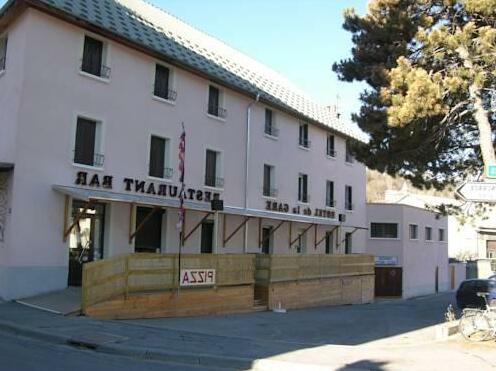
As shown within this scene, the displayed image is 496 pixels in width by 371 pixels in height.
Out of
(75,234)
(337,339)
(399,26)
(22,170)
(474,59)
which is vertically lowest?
(337,339)

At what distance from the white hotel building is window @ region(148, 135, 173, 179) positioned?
51 mm

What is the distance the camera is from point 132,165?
20703 mm

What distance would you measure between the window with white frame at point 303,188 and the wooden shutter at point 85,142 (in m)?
14.1

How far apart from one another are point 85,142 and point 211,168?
22.0ft

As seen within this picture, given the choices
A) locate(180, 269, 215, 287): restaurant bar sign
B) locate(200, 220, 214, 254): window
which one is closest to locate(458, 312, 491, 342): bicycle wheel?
locate(180, 269, 215, 287): restaurant bar sign

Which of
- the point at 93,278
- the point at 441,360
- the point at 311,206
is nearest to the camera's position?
the point at 441,360

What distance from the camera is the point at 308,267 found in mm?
25266

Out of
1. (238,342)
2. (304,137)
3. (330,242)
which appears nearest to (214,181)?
(304,137)

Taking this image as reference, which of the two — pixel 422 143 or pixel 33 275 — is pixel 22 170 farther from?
pixel 422 143

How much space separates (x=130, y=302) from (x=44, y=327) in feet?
10.7

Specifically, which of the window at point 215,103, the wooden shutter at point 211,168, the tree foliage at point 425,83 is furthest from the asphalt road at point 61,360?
the window at point 215,103

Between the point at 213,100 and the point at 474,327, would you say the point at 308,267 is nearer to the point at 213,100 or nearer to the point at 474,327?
the point at 213,100

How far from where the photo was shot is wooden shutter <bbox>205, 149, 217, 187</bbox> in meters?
24.5

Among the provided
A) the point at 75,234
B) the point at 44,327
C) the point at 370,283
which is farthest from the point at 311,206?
the point at 44,327
